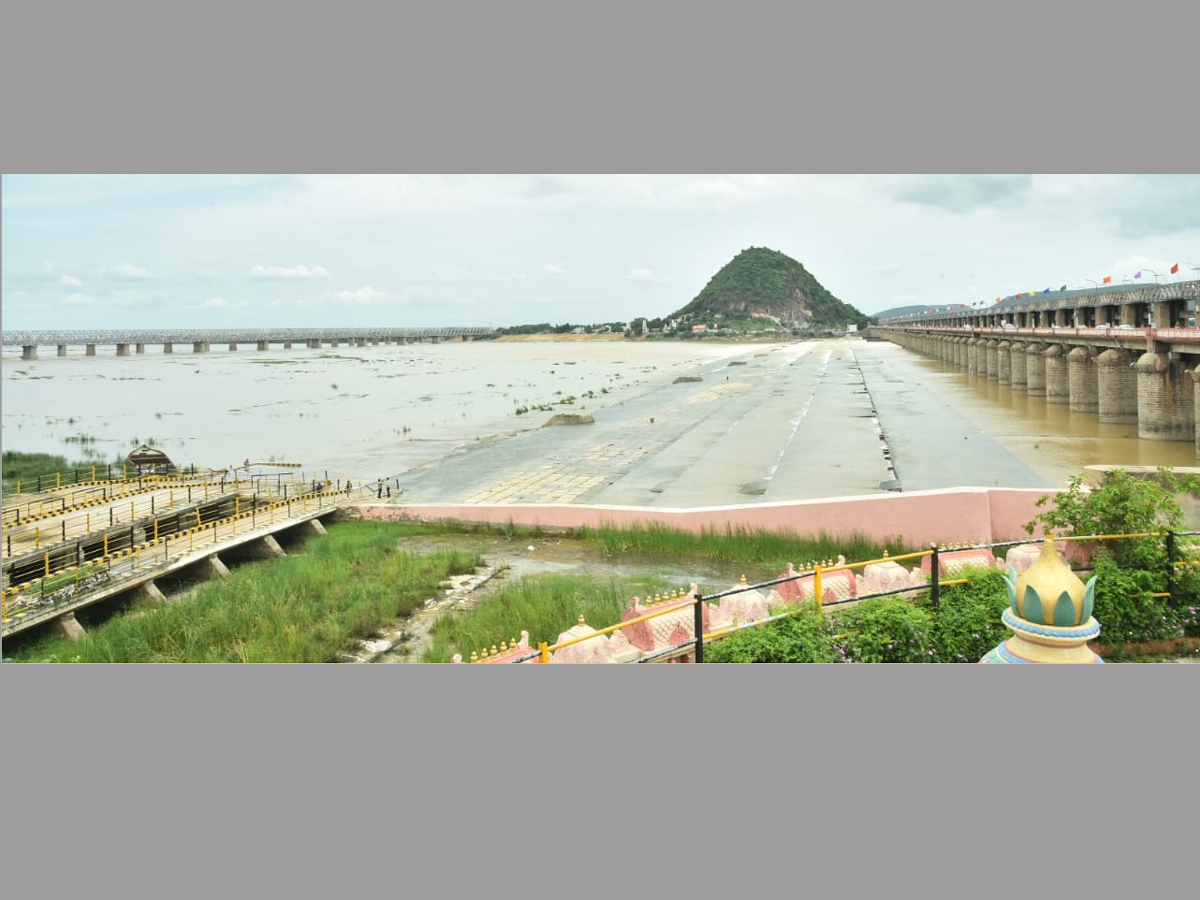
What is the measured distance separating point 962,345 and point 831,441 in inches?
2411

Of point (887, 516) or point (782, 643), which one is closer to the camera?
point (782, 643)

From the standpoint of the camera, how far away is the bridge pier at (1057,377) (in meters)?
47.9

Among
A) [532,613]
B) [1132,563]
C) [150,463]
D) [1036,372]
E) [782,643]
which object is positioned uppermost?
[1036,372]

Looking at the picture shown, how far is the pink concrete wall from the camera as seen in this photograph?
14.7 meters

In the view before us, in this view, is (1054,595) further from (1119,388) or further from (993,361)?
(993,361)

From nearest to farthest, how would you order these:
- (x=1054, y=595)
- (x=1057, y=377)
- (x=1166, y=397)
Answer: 1. (x=1054, y=595)
2. (x=1166, y=397)
3. (x=1057, y=377)

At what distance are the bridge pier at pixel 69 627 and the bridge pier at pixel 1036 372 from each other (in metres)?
50.3

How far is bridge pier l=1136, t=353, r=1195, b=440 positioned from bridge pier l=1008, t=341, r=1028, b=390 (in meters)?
24.9

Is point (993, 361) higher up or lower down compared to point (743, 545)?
higher up

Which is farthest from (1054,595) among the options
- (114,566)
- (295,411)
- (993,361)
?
(993,361)

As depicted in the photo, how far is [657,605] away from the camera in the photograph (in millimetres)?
10078

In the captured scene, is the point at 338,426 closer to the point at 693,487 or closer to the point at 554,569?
the point at 693,487

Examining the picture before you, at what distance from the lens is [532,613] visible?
477 inches

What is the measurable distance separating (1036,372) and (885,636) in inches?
1949
